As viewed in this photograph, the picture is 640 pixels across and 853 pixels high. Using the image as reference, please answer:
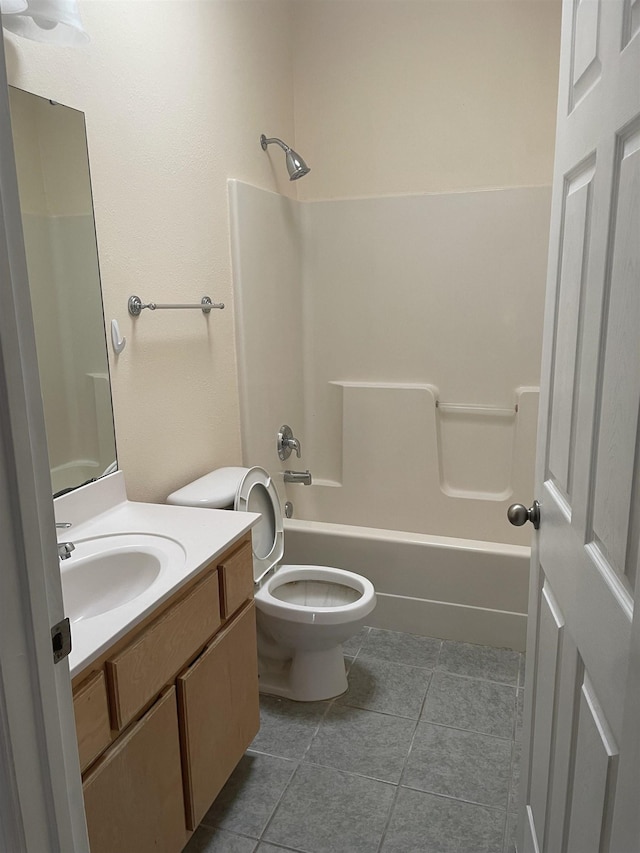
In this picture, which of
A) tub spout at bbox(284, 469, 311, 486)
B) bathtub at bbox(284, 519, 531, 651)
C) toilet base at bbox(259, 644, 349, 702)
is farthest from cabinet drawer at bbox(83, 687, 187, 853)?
tub spout at bbox(284, 469, 311, 486)

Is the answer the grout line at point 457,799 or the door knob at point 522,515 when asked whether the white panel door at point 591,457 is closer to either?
the door knob at point 522,515

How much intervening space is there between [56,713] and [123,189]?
5.05 ft

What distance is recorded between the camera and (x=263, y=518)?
2.33 meters

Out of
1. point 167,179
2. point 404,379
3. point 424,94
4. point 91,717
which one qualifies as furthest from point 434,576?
point 424,94

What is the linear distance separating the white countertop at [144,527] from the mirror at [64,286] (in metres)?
0.06

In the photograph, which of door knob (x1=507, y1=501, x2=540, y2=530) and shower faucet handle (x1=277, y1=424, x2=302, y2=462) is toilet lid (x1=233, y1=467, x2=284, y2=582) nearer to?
shower faucet handle (x1=277, y1=424, x2=302, y2=462)

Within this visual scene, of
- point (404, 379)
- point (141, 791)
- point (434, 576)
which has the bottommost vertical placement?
point (434, 576)

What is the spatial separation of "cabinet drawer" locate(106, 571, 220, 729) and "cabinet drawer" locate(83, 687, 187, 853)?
6 cm

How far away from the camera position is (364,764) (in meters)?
1.95

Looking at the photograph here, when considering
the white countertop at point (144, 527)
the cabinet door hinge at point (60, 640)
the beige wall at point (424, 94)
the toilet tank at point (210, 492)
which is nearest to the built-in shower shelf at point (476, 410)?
the beige wall at point (424, 94)

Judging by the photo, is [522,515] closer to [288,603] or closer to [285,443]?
[288,603]

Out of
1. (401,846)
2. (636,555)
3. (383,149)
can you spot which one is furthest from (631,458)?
(383,149)

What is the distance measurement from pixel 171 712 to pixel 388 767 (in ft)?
2.78

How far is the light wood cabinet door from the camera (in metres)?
1.52
